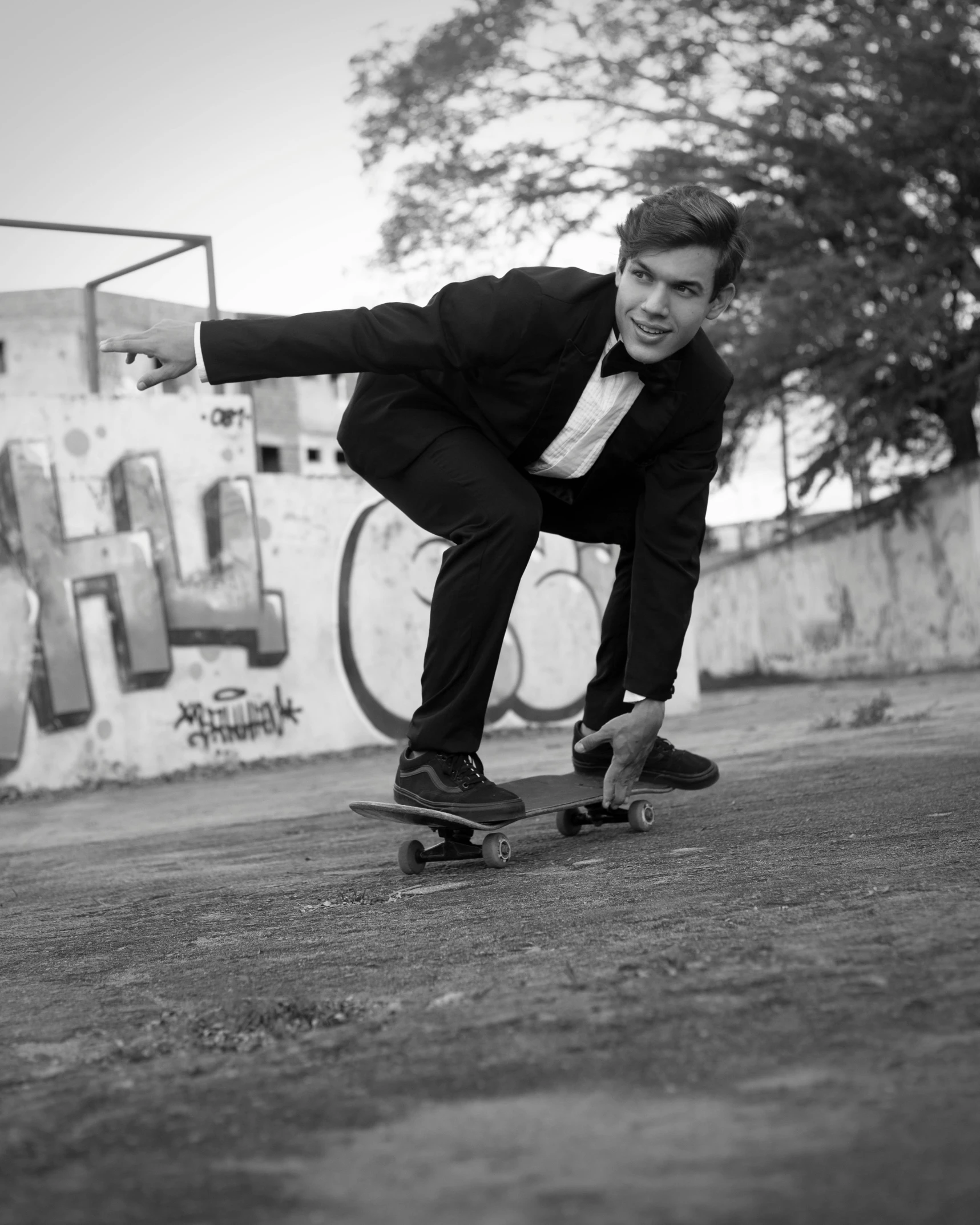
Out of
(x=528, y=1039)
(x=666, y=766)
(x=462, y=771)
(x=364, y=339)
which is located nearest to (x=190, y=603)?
(x=666, y=766)

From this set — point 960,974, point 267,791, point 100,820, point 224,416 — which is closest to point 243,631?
point 224,416

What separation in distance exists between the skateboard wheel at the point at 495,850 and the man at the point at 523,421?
2.5 inches

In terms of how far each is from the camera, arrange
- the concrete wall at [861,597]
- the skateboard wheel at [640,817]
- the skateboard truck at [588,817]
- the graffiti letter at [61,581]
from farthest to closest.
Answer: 1. the concrete wall at [861,597]
2. the graffiti letter at [61,581]
3. the skateboard truck at [588,817]
4. the skateboard wheel at [640,817]

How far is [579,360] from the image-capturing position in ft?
10.6

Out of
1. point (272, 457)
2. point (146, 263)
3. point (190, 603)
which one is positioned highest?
point (272, 457)

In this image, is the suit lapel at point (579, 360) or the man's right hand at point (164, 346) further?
the suit lapel at point (579, 360)

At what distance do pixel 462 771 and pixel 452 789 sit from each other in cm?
7

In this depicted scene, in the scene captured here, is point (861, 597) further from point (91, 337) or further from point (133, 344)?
point (133, 344)

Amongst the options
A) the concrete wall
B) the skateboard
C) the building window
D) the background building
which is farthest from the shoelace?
the building window

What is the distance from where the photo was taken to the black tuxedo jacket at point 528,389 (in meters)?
3.10

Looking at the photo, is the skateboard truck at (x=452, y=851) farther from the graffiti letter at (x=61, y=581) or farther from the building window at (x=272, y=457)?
the building window at (x=272, y=457)

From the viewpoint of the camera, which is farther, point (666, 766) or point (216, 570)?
point (216, 570)

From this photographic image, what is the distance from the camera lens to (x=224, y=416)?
1052 centimetres

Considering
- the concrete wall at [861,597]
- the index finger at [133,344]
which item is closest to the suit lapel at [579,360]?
the index finger at [133,344]
